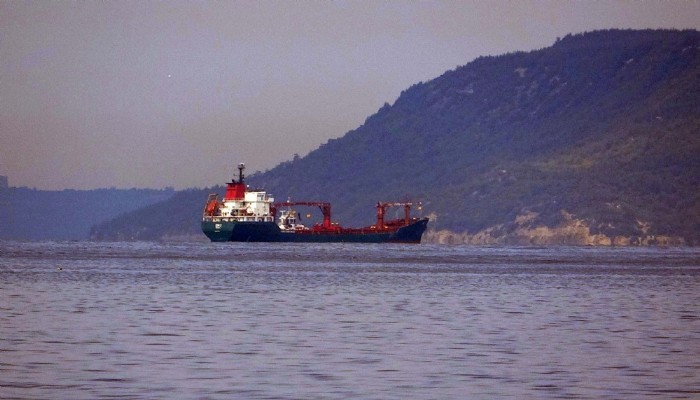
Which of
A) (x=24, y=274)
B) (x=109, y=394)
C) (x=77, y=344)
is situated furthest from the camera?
(x=24, y=274)

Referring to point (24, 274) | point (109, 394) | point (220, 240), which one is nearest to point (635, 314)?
point (109, 394)

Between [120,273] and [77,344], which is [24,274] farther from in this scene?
[77,344]

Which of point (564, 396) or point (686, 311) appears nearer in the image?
point (564, 396)

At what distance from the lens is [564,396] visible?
23781 millimetres

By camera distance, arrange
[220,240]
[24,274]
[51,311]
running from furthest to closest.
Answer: [220,240] → [24,274] → [51,311]

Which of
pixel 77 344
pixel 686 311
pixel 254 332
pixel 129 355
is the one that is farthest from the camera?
pixel 686 311

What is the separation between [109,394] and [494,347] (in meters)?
11.0

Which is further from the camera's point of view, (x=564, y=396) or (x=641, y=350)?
Result: (x=641, y=350)

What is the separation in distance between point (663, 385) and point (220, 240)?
170 m

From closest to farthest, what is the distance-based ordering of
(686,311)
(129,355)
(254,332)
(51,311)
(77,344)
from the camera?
(129,355)
(77,344)
(254,332)
(51,311)
(686,311)

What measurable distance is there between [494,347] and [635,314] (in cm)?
1279

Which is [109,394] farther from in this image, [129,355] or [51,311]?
[51,311]

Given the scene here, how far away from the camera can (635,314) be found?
43094mm

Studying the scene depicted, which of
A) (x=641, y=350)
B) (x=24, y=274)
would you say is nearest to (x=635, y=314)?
(x=641, y=350)
